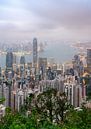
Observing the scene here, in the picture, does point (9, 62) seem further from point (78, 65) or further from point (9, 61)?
point (78, 65)

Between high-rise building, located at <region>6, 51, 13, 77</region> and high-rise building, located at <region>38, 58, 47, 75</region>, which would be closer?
high-rise building, located at <region>6, 51, 13, 77</region>

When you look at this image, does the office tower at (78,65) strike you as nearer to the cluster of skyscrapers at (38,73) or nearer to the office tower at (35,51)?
the cluster of skyscrapers at (38,73)

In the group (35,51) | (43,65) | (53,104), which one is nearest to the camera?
(53,104)

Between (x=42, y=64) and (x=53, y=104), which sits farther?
(x=42, y=64)

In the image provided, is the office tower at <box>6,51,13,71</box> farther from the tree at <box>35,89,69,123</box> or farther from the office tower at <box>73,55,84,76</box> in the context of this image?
the tree at <box>35,89,69,123</box>

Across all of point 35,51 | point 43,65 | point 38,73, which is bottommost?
point 38,73

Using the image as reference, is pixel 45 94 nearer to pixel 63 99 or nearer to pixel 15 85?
pixel 63 99

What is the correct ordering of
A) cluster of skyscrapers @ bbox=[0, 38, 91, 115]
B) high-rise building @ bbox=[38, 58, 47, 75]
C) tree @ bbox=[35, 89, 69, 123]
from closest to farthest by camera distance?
tree @ bbox=[35, 89, 69, 123] < cluster of skyscrapers @ bbox=[0, 38, 91, 115] < high-rise building @ bbox=[38, 58, 47, 75]

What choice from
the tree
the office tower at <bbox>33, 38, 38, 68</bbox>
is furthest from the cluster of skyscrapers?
the tree

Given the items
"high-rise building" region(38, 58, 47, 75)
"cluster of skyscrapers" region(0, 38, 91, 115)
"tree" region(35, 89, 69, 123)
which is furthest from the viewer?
"high-rise building" region(38, 58, 47, 75)

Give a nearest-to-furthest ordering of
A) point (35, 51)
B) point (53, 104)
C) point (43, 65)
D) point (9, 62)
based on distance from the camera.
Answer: point (53, 104), point (35, 51), point (9, 62), point (43, 65)

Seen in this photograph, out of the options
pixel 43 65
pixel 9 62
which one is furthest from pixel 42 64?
pixel 9 62

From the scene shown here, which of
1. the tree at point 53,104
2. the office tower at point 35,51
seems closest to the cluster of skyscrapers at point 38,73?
the office tower at point 35,51
